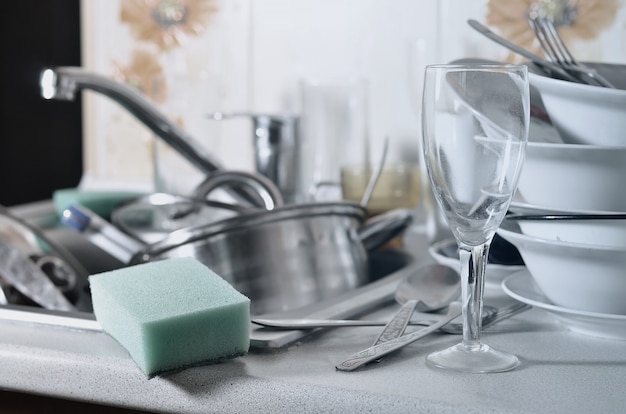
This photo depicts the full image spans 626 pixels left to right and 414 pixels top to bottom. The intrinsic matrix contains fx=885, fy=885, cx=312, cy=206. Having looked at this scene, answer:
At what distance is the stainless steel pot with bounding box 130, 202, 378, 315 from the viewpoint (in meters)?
0.85

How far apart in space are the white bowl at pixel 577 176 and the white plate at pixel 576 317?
78 millimetres

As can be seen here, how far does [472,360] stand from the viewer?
61 centimetres

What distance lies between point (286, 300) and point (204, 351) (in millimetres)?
266

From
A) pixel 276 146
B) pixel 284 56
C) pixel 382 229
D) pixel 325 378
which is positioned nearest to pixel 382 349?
pixel 325 378


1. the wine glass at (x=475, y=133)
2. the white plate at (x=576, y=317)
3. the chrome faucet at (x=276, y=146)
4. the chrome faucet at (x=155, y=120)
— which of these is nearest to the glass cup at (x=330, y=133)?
the chrome faucet at (x=276, y=146)

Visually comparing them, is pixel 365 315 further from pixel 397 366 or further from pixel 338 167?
pixel 338 167

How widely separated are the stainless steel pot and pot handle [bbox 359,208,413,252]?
9cm

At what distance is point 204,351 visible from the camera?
611mm

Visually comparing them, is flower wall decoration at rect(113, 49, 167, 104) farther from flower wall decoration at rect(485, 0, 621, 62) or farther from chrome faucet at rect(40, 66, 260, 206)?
flower wall decoration at rect(485, 0, 621, 62)

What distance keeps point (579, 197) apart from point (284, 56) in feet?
2.45

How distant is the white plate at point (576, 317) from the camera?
0.67 metres

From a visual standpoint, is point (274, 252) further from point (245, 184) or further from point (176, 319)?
point (176, 319)

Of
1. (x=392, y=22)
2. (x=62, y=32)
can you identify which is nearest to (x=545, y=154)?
(x=392, y=22)

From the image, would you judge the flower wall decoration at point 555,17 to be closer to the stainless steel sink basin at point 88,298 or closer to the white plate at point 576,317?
the stainless steel sink basin at point 88,298
